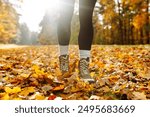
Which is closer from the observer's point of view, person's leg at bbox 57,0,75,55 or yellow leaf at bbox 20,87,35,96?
yellow leaf at bbox 20,87,35,96

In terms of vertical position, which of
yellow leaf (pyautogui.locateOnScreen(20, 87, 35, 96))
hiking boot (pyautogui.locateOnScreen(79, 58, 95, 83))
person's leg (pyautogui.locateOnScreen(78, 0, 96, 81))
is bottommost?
yellow leaf (pyautogui.locateOnScreen(20, 87, 35, 96))

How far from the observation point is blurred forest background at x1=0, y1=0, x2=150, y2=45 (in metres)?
18.0

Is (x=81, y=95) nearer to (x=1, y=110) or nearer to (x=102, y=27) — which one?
(x=1, y=110)

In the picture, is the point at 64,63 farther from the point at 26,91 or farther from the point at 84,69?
the point at 26,91

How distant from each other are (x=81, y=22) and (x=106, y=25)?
28.8m

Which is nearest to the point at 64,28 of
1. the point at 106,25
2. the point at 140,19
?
the point at 140,19

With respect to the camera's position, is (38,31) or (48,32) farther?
(38,31)

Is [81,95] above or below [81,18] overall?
below

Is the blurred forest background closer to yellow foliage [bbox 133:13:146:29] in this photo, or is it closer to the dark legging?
yellow foliage [bbox 133:13:146:29]

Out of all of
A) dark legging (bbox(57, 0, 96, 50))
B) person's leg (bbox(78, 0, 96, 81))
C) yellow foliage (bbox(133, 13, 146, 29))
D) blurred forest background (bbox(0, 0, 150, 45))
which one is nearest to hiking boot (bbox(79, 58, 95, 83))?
person's leg (bbox(78, 0, 96, 81))

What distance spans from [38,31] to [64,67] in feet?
109

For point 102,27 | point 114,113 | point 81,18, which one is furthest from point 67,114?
point 102,27

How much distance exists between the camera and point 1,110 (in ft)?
9.32

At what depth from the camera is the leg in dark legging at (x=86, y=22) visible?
3.56 meters
